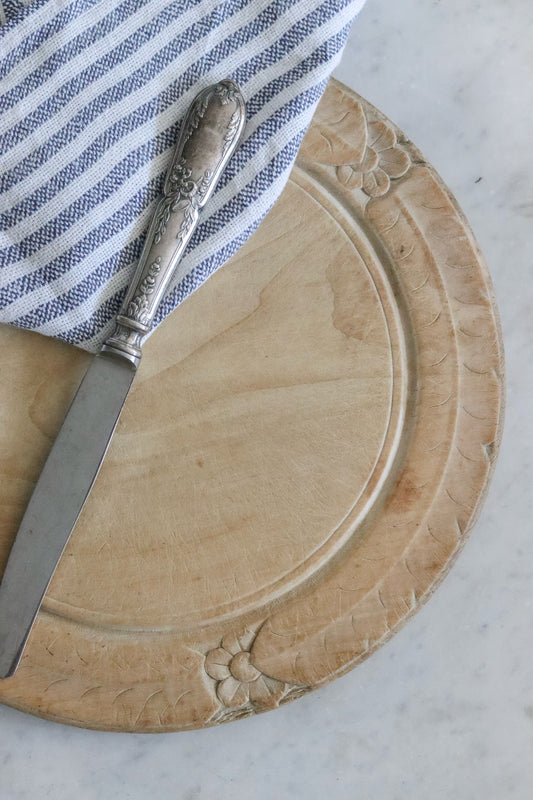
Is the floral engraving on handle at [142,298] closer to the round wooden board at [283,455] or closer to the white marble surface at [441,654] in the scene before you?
the round wooden board at [283,455]

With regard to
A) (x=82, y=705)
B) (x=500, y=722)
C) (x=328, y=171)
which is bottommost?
(x=82, y=705)

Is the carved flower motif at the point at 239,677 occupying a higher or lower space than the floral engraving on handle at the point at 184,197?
lower

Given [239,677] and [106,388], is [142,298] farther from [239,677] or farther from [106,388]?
[239,677]

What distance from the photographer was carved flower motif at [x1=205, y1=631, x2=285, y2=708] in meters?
0.63

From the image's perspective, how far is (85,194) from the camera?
1.96 ft

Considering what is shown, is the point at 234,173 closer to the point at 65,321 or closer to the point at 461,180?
the point at 65,321

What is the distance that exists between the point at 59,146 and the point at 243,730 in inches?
23.0

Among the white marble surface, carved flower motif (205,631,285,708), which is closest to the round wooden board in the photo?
carved flower motif (205,631,285,708)

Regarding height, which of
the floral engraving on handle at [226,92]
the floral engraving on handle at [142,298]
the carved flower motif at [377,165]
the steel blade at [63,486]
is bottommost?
the steel blade at [63,486]

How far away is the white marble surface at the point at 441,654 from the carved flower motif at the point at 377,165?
0.12 meters

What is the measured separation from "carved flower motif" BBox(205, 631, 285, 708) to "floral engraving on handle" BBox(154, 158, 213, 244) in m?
0.36

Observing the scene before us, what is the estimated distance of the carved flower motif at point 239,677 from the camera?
631 mm

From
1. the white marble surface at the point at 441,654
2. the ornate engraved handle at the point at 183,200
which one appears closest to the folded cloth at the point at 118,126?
the ornate engraved handle at the point at 183,200

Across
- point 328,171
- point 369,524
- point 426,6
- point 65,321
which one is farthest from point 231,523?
point 426,6
